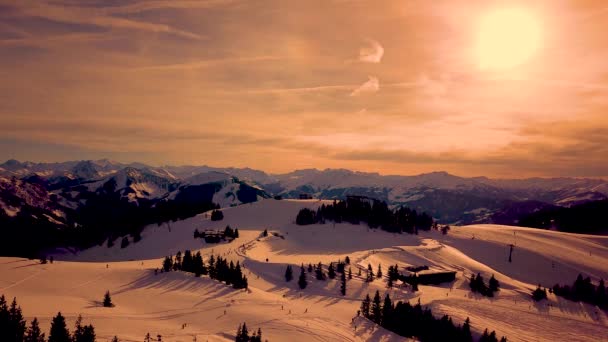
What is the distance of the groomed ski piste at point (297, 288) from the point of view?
2297 inches

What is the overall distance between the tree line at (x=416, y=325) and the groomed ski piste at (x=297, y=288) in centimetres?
553

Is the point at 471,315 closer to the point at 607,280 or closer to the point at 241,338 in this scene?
the point at 241,338

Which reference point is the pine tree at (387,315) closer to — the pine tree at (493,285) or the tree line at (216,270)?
the tree line at (216,270)

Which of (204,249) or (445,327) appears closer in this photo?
(445,327)

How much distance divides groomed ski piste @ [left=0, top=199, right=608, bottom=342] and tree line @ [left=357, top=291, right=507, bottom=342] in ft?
18.1

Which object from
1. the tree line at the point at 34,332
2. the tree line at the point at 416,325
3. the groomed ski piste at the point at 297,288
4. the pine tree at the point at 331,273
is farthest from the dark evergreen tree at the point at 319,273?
the tree line at the point at 34,332

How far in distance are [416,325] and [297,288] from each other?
32.8 meters

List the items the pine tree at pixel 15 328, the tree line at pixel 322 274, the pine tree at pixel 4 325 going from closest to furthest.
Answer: the pine tree at pixel 4 325 → the pine tree at pixel 15 328 → the tree line at pixel 322 274

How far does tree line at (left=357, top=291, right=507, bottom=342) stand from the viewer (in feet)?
243

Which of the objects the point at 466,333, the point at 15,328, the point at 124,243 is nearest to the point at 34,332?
the point at 15,328

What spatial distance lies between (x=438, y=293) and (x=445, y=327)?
111 feet

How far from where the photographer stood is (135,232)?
19588 centimetres

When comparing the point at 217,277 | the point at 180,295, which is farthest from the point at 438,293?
the point at 180,295

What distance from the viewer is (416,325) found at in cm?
7562
